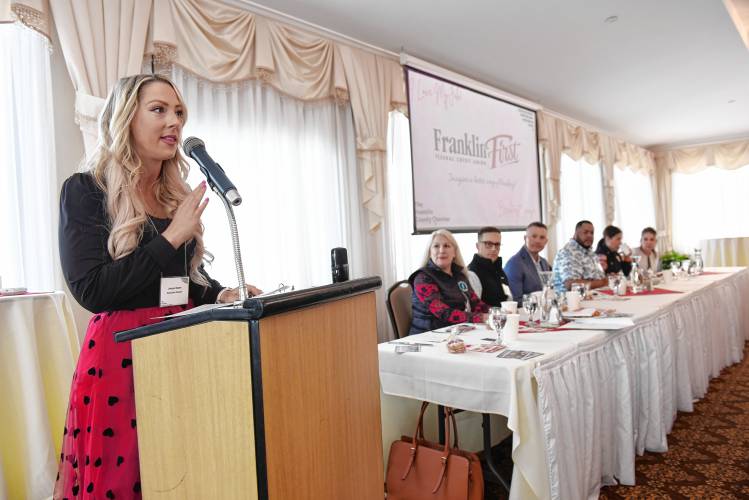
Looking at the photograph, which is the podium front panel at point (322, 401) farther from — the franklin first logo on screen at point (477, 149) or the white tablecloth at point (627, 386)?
the franklin first logo on screen at point (477, 149)

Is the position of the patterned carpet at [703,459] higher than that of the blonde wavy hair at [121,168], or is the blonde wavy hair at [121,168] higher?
the blonde wavy hair at [121,168]

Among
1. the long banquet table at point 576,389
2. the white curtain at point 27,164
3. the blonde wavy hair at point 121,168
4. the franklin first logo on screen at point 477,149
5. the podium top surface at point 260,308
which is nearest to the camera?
the podium top surface at point 260,308

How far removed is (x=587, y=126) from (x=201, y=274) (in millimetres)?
7584

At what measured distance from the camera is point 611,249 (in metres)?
5.65

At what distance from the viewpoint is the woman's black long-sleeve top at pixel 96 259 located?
3.04 ft

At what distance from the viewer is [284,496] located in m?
0.73

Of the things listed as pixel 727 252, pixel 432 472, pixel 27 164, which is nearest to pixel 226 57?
pixel 27 164

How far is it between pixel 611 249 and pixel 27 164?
5344 millimetres

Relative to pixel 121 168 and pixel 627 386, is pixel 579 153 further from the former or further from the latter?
pixel 121 168

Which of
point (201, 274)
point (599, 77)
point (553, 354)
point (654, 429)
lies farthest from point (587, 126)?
point (201, 274)

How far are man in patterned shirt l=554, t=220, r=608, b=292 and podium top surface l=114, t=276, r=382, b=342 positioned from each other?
4.07 m

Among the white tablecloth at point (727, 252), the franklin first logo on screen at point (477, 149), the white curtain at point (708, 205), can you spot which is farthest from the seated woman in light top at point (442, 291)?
the white curtain at point (708, 205)

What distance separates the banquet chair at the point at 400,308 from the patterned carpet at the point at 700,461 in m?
0.86

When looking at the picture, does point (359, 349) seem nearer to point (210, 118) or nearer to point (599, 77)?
point (210, 118)
